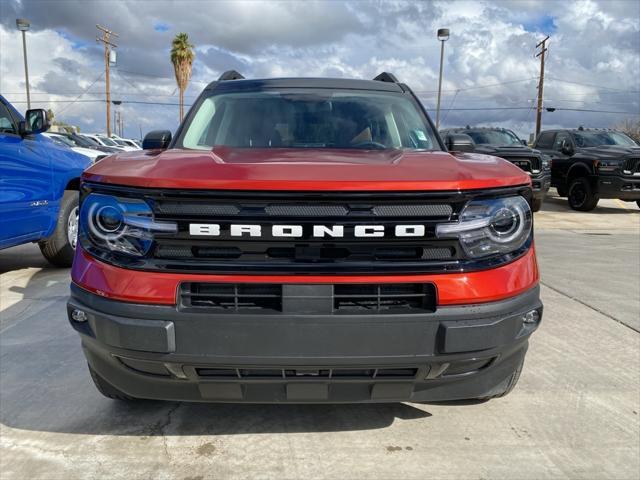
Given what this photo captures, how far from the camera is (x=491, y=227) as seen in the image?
2066 mm

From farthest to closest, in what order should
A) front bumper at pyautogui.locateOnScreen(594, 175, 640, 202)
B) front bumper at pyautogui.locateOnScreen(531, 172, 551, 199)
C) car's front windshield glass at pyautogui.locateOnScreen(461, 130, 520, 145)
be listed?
1. car's front windshield glass at pyautogui.locateOnScreen(461, 130, 520, 145)
2. front bumper at pyautogui.locateOnScreen(594, 175, 640, 202)
3. front bumper at pyautogui.locateOnScreen(531, 172, 551, 199)

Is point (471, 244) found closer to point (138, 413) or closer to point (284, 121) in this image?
point (284, 121)

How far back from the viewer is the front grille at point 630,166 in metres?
11.6

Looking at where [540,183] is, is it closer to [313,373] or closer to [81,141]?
[313,373]

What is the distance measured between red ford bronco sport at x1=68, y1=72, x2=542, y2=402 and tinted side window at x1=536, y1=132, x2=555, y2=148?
13.7 metres

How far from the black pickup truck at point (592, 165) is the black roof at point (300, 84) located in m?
9.95

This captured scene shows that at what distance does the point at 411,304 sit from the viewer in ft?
6.53

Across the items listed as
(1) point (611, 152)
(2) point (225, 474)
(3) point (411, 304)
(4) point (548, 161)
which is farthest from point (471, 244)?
(1) point (611, 152)

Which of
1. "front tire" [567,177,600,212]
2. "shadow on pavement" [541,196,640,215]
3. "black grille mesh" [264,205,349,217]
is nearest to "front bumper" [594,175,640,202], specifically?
"front tire" [567,177,600,212]

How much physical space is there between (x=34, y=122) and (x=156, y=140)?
2.34m

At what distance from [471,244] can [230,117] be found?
6.06 feet

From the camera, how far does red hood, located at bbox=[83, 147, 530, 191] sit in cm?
192

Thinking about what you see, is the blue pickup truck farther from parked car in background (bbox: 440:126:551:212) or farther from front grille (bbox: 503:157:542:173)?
front grille (bbox: 503:157:542:173)

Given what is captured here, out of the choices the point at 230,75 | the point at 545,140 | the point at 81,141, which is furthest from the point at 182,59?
the point at 230,75
